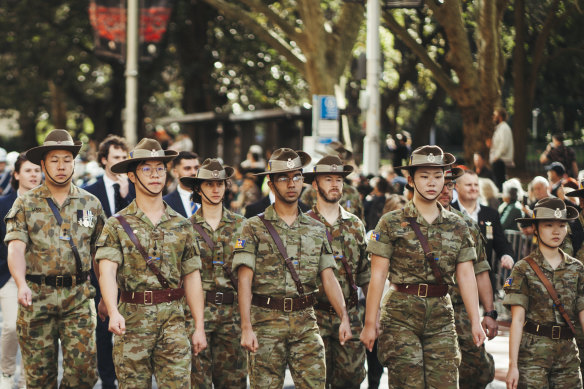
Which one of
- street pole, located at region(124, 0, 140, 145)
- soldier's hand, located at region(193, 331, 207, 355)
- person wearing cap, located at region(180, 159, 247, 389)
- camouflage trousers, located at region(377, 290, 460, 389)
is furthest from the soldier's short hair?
street pole, located at region(124, 0, 140, 145)

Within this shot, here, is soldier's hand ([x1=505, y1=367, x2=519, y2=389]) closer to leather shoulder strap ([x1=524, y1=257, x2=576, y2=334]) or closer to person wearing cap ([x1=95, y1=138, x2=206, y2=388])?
leather shoulder strap ([x1=524, y1=257, x2=576, y2=334])

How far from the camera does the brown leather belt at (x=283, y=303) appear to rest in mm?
7055

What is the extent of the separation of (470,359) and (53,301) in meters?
3.39

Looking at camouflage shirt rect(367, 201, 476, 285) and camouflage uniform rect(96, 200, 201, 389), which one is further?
camouflage shirt rect(367, 201, 476, 285)

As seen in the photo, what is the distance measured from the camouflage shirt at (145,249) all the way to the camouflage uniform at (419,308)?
56.5 inches

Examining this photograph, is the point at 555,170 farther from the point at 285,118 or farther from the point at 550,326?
the point at 285,118

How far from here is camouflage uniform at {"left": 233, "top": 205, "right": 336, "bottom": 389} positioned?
6.98 m

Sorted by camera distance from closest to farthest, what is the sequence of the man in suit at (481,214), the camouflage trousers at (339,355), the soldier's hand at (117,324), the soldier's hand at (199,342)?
the soldier's hand at (117,324)
the soldier's hand at (199,342)
the camouflage trousers at (339,355)
the man in suit at (481,214)

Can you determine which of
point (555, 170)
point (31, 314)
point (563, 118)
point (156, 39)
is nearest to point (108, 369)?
point (31, 314)

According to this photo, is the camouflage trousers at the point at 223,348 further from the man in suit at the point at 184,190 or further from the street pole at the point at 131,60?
the street pole at the point at 131,60

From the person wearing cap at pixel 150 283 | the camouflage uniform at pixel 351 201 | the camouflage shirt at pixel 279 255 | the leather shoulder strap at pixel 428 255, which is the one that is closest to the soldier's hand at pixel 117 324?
the person wearing cap at pixel 150 283

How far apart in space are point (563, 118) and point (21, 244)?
62.0 feet

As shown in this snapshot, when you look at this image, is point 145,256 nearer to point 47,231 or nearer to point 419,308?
point 47,231

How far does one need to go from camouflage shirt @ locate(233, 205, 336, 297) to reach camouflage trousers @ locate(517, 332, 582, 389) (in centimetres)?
161
